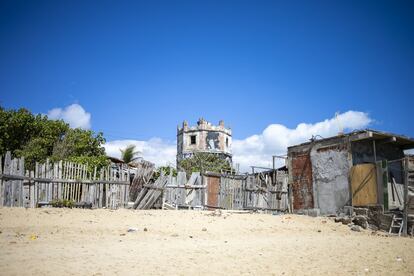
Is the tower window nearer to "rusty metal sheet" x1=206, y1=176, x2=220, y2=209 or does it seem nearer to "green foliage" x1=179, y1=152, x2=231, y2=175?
"green foliage" x1=179, y1=152, x2=231, y2=175

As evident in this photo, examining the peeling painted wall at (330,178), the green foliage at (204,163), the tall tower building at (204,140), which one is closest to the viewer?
the peeling painted wall at (330,178)

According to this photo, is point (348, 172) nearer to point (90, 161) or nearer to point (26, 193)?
point (26, 193)

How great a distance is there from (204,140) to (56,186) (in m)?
34.6

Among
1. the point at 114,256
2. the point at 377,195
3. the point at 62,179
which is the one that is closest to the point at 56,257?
the point at 114,256

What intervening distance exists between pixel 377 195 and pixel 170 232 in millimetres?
8191

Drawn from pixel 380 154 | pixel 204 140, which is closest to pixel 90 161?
pixel 380 154

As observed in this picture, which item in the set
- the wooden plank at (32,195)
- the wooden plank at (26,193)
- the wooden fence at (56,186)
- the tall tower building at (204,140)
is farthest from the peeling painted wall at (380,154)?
the tall tower building at (204,140)

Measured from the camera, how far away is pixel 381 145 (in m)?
14.9

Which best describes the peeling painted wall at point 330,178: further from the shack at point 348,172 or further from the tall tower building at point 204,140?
the tall tower building at point 204,140

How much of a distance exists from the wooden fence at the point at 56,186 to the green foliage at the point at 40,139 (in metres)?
6.99

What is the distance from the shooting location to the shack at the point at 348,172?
12665mm

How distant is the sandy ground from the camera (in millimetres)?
4793

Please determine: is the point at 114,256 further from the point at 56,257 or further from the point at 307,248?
the point at 307,248

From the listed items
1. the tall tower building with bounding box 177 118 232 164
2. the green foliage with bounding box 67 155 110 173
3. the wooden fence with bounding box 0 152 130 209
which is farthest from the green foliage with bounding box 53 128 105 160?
the tall tower building with bounding box 177 118 232 164
